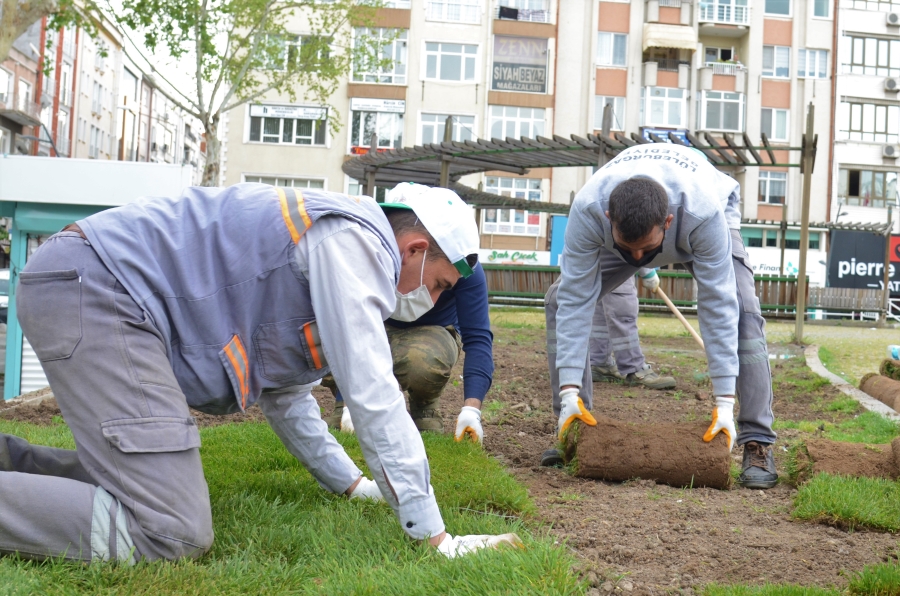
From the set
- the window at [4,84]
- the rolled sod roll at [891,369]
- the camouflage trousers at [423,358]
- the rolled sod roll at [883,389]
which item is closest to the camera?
the camouflage trousers at [423,358]

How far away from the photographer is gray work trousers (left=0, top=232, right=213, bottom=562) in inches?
96.7

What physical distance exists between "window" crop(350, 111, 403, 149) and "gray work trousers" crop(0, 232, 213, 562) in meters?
36.0

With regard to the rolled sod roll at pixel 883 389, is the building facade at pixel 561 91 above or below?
above

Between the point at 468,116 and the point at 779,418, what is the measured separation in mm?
33410

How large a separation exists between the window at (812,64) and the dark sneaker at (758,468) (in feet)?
136

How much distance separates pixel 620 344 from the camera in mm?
7477

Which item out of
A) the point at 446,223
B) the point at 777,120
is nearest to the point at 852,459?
the point at 446,223

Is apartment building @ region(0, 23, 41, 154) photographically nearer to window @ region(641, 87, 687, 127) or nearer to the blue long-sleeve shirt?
window @ region(641, 87, 687, 127)

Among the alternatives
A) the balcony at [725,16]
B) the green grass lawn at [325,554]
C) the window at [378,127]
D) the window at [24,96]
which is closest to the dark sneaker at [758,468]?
the green grass lawn at [325,554]

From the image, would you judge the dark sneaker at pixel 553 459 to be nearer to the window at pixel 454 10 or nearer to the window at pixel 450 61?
the window at pixel 450 61

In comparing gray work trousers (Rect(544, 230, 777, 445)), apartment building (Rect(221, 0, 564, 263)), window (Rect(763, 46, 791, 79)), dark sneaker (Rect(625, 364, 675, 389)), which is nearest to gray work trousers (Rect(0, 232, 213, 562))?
gray work trousers (Rect(544, 230, 777, 445))

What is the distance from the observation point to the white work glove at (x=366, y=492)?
3304 millimetres

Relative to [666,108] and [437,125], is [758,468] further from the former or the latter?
[666,108]

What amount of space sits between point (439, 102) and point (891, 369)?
106 feet
